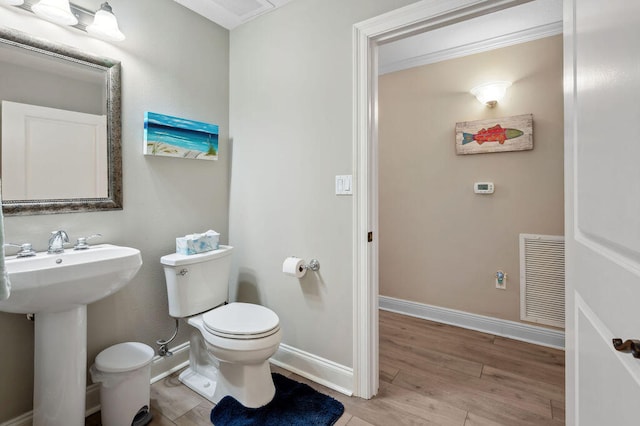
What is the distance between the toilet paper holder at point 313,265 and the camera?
1855 millimetres

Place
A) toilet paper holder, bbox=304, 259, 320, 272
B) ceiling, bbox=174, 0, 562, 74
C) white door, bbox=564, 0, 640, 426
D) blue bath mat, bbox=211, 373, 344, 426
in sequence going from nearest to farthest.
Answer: white door, bbox=564, 0, 640, 426 → blue bath mat, bbox=211, 373, 344, 426 → toilet paper holder, bbox=304, 259, 320, 272 → ceiling, bbox=174, 0, 562, 74

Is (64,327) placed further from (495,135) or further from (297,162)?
(495,135)

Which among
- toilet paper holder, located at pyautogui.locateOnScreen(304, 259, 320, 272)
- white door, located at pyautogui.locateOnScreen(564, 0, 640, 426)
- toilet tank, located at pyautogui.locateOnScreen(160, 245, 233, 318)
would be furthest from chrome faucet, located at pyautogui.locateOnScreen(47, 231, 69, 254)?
white door, located at pyautogui.locateOnScreen(564, 0, 640, 426)

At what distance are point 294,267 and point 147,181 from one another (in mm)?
1014

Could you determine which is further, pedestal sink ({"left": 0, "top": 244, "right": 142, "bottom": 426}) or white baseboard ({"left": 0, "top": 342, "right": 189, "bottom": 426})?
white baseboard ({"left": 0, "top": 342, "right": 189, "bottom": 426})

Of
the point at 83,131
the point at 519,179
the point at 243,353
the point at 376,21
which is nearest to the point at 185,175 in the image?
the point at 83,131

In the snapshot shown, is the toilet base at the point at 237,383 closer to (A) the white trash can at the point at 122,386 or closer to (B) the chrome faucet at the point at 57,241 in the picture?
Result: (A) the white trash can at the point at 122,386

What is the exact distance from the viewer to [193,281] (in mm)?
1779

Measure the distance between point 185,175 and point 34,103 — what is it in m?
0.78

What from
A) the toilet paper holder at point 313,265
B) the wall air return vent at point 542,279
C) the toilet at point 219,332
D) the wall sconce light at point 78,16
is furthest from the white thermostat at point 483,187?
the wall sconce light at point 78,16

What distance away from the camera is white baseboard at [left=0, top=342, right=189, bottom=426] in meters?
1.41

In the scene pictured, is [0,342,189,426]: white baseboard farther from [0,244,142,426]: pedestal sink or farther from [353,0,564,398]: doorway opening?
[353,0,564,398]: doorway opening

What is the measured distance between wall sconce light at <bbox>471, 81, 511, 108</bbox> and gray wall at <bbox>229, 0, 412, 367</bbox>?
1160mm

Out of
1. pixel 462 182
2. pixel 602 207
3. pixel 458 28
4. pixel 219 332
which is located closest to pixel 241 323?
pixel 219 332
